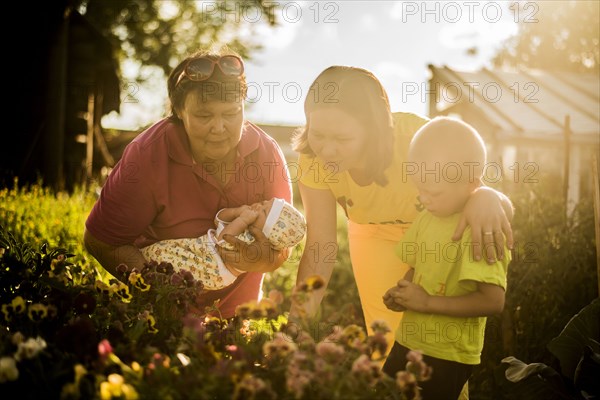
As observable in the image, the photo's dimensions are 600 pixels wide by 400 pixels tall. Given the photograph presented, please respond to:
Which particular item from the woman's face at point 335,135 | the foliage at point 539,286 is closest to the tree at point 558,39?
the foliage at point 539,286

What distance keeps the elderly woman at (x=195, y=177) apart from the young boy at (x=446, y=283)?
2.63 feet

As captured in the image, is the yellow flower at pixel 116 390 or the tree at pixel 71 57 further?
the tree at pixel 71 57

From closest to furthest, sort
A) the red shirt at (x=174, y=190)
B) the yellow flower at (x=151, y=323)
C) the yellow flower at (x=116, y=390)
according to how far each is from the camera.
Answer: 1. the yellow flower at (x=116, y=390)
2. the yellow flower at (x=151, y=323)
3. the red shirt at (x=174, y=190)

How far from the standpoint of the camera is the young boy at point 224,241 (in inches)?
113

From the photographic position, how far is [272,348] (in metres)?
1.72

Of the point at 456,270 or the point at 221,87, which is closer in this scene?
the point at 456,270

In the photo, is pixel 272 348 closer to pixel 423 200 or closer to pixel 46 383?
pixel 46 383

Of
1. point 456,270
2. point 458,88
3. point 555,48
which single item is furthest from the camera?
point 555,48

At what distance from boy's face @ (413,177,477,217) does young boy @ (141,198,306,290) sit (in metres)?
0.66

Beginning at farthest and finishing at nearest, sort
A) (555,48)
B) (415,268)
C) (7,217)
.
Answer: (555,48) < (7,217) < (415,268)

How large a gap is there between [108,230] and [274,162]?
90cm

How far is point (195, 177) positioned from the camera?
309cm

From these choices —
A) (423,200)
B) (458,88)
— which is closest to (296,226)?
(423,200)

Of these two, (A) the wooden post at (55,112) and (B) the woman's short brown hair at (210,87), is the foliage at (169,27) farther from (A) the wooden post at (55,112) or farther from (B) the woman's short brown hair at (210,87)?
(B) the woman's short brown hair at (210,87)
